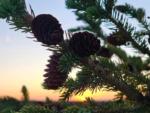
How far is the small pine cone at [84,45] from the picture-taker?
1378 millimetres

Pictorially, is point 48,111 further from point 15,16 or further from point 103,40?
point 103,40

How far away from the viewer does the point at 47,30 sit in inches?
54.8

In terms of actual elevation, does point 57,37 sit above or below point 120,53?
above

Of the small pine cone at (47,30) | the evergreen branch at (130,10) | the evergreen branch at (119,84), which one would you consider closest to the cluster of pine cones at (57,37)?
the small pine cone at (47,30)

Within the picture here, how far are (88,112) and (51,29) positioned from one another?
0.43m

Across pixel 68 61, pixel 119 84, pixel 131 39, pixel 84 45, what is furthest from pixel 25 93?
pixel 84 45

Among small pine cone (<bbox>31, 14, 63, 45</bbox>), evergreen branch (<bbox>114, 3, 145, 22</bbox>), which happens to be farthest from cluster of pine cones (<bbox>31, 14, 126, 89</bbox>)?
evergreen branch (<bbox>114, 3, 145, 22</bbox>)

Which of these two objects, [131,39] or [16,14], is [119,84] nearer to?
[131,39]

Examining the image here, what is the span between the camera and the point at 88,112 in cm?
162

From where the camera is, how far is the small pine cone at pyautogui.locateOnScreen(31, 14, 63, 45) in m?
1.38

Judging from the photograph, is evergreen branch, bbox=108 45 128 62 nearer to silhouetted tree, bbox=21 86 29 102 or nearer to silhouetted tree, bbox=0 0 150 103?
silhouetted tree, bbox=0 0 150 103

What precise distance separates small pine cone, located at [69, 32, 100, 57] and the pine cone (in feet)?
1.14

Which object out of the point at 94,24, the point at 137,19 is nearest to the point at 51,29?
the point at 94,24

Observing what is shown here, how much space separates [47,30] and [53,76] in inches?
16.2
